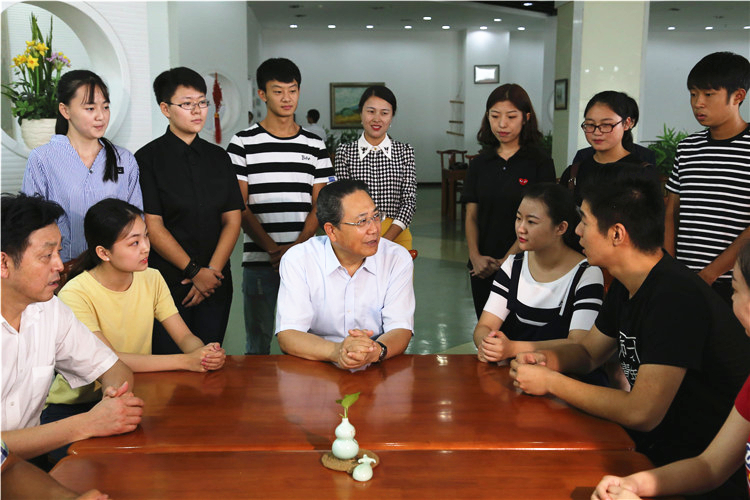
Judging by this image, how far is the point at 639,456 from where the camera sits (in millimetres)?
1572

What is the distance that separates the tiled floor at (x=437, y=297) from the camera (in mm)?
4719

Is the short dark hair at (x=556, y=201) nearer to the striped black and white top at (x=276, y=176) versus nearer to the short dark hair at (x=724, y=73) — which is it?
the short dark hair at (x=724, y=73)

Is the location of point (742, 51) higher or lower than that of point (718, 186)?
higher

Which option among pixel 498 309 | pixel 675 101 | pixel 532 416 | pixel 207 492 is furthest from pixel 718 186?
pixel 675 101

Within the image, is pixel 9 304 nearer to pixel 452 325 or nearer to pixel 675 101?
pixel 452 325

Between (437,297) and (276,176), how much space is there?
9.92 feet

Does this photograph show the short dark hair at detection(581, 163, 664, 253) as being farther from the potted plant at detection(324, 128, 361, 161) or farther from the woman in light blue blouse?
the potted plant at detection(324, 128, 361, 161)

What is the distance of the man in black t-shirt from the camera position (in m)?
1.74

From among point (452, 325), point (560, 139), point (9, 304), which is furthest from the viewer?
point (560, 139)

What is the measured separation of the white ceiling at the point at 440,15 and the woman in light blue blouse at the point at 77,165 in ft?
28.4

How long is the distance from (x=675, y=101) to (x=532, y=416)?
15582 millimetres

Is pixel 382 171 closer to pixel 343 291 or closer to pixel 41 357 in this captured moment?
pixel 343 291

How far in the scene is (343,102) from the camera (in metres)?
15.0

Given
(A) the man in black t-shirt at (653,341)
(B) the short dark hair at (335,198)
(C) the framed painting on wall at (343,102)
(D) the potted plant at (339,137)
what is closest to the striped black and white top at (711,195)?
(A) the man in black t-shirt at (653,341)
